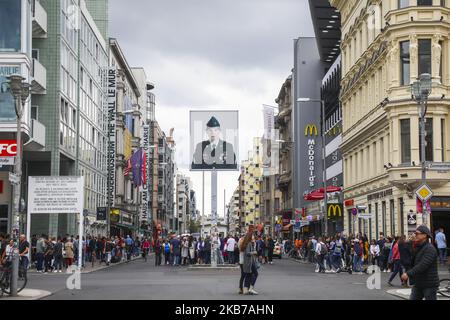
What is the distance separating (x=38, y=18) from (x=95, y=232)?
86.9ft

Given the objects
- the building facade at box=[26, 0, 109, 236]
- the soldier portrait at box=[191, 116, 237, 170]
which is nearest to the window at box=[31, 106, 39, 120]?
the building facade at box=[26, 0, 109, 236]

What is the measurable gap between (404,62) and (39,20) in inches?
807

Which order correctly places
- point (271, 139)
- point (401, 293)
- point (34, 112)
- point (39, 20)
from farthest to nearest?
point (271, 139) → point (34, 112) → point (39, 20) → point (401, 293)

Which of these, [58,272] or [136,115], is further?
[136,115]

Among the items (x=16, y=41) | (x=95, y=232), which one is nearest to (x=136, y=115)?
(x=95, y=232)

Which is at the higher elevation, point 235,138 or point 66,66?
point 66,66

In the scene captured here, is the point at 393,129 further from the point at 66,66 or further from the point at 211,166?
the point at 66,66

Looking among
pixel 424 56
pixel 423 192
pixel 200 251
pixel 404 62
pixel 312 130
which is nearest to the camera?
pixel 423 192

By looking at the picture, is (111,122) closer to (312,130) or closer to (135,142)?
(312,130)

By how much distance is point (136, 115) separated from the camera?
320 feet

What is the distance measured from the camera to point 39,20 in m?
45.8

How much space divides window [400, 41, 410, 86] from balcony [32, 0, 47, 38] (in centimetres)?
1994

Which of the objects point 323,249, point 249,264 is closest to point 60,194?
point 249,264
